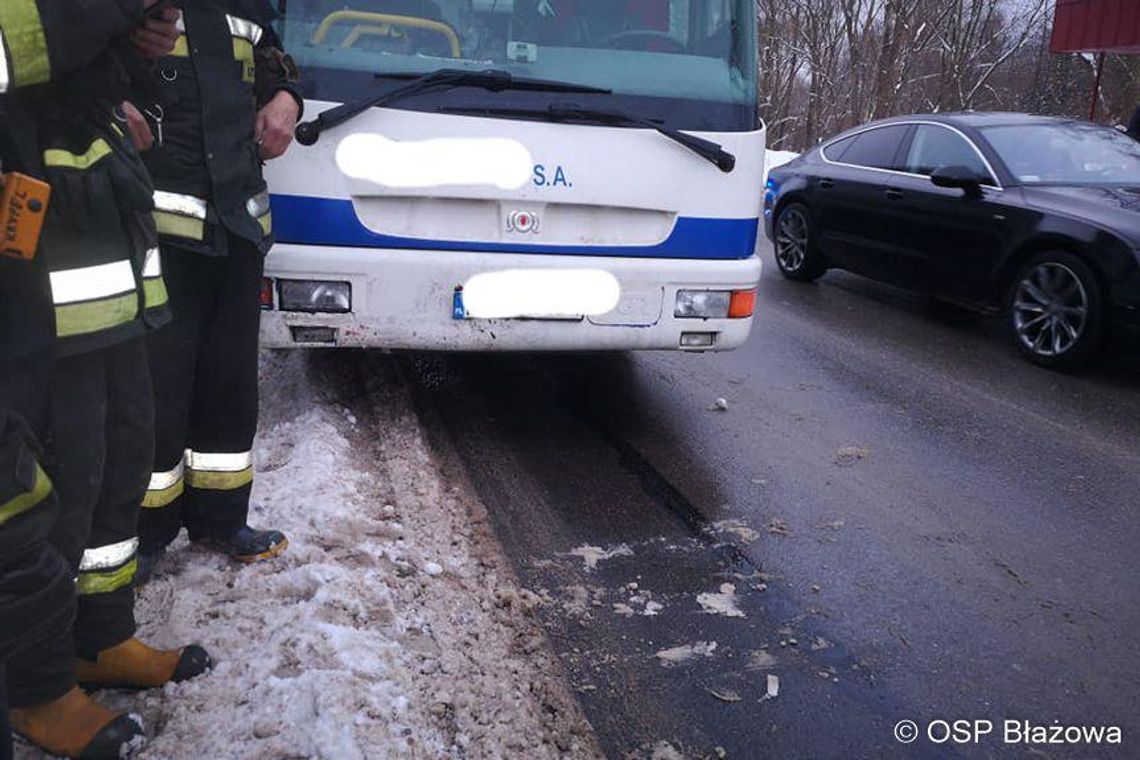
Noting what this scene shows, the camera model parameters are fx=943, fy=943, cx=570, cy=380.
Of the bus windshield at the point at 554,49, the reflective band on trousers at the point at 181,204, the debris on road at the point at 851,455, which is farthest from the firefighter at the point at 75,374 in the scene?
the debris on road at the point at 851,455

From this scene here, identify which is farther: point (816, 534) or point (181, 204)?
point (816, 534)

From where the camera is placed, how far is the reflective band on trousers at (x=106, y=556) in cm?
217

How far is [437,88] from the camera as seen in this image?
12.2ft

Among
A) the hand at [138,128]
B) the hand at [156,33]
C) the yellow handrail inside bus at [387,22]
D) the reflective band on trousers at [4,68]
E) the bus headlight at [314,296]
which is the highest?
the yellow handrail inside bus at [387,22]

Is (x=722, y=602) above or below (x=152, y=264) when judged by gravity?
below

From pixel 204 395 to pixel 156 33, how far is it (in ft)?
3.93

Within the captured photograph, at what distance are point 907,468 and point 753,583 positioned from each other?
4.93 ft

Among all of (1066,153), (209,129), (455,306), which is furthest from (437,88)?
(1066,153)

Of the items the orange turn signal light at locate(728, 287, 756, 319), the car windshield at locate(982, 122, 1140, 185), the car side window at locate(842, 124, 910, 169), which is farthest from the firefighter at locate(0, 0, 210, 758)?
the car side window at locate(842, 124, 910, 169)

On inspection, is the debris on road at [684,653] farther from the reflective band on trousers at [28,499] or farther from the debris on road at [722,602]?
the reflective band on trousers at [28,499]

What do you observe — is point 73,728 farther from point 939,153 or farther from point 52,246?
point 939,153

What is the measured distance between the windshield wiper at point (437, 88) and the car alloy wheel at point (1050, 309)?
3763 mm

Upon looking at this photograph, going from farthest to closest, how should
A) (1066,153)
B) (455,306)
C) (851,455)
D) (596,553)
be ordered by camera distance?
(1066,153), (851,455), (455,306), (596,553)

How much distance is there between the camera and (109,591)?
2.22 meters
